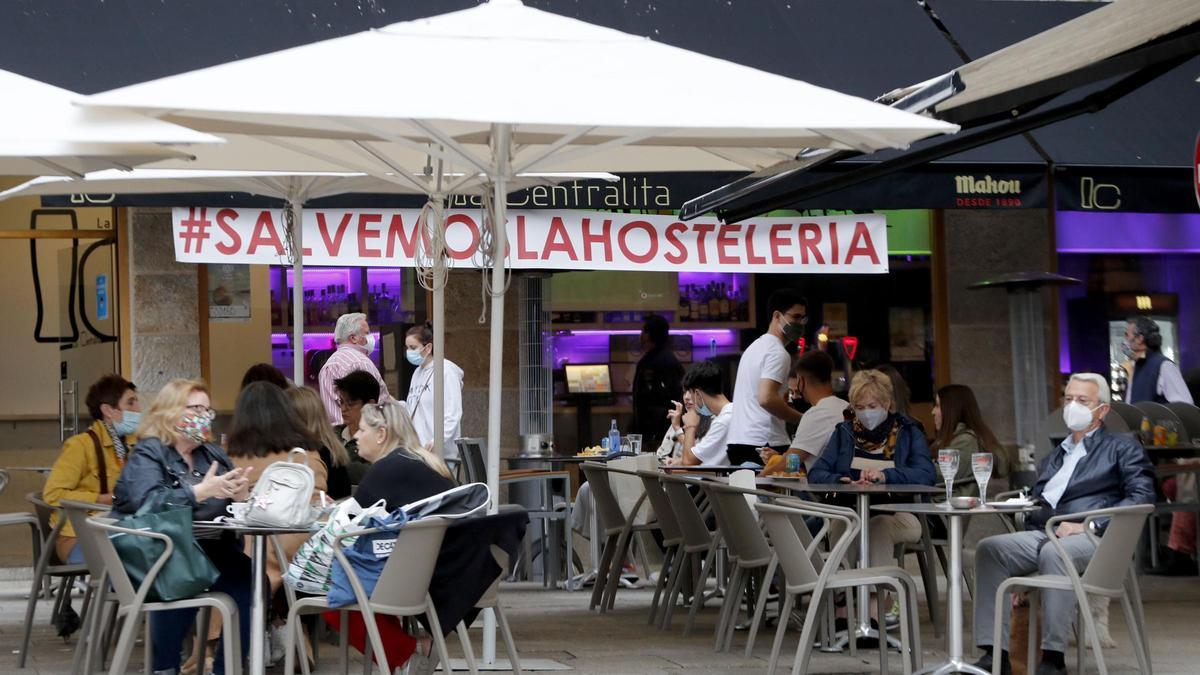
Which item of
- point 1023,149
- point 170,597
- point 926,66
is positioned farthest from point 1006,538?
point 926,66

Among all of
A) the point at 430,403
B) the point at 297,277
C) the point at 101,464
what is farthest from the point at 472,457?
the point at 101,464

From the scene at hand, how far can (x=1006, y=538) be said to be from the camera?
782 centimetres

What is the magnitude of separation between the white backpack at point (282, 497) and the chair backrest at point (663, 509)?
3.39 metres

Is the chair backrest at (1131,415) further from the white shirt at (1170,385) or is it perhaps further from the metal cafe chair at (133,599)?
the metal cafe chair at (133,599)

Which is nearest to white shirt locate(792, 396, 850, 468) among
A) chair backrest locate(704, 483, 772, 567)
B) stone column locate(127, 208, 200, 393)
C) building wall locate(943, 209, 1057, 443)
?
chair backrest locate(704, 483, 772, 567)

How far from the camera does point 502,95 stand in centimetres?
622

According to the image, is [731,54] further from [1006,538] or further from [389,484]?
[389,484]

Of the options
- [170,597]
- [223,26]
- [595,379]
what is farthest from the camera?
[595,379]

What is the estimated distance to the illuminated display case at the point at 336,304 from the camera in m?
13.0

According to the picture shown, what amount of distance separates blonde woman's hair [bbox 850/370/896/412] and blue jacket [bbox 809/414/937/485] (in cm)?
14

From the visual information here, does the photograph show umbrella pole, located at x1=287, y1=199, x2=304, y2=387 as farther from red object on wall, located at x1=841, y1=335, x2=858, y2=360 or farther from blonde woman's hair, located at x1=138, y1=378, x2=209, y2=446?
red object on wall, located at x1=841, y1=335, x2=858, y2=360

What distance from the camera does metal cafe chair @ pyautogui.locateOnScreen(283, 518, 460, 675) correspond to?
632cm

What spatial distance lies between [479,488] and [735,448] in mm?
4301

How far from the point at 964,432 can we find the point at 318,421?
356cm
